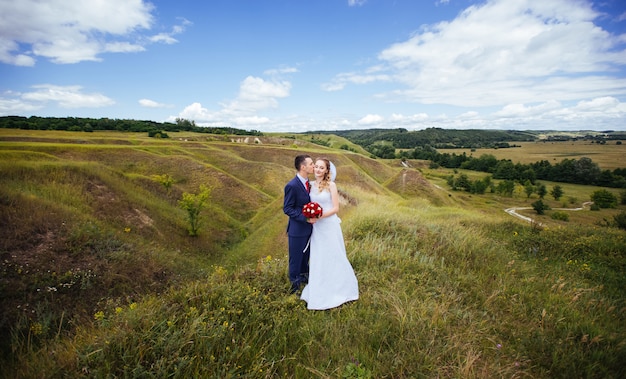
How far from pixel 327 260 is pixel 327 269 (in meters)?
0.17

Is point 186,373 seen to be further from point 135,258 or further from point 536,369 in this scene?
Result: point 135,258

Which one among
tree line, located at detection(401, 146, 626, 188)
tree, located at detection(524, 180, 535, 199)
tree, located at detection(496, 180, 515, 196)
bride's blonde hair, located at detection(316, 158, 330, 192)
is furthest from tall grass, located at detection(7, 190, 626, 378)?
tree line, located at detection(401, 146, 626, 188)

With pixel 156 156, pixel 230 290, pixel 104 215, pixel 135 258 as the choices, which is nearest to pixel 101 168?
pixel 104 215

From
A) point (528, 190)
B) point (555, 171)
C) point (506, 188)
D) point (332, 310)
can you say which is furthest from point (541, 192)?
point (332, 310)

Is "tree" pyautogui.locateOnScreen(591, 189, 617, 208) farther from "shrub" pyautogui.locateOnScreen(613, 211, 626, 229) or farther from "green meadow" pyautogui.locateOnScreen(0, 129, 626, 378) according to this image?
"green meadow" pyautogui.locateOnScreen(0, 129, 626, 378)

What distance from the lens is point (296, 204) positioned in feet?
17.0

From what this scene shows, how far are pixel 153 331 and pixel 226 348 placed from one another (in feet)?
3.14

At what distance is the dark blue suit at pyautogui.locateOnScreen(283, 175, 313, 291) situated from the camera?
5121mm

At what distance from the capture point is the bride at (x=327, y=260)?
4543 millimetres

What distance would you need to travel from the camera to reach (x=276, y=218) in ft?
78.6

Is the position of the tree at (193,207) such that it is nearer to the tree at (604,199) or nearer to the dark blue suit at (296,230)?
the dark blue suit at (296,230)

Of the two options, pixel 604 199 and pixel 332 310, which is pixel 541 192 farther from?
pixel 332 310

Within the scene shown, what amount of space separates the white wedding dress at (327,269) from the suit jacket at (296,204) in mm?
180

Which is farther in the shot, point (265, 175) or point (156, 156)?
point (265, 175)
